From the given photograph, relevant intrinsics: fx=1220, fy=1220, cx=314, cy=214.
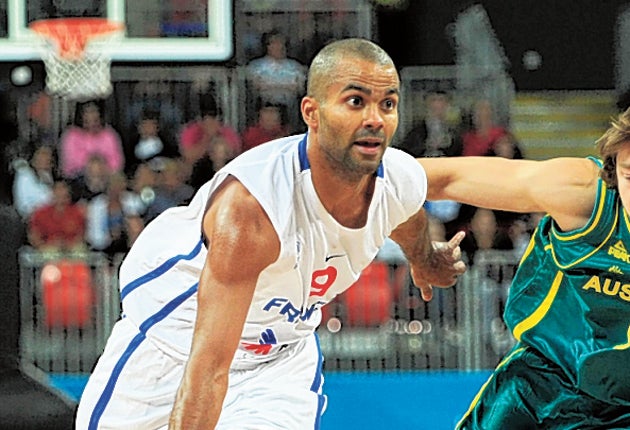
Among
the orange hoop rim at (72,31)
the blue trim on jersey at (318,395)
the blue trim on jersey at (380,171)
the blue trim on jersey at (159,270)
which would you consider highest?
the orange hoop rim at (72,31)

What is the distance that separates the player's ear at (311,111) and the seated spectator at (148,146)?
22.3 feet

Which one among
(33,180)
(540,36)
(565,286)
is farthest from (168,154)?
(565,286)

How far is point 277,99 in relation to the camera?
1093 cm

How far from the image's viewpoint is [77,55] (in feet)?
35.0

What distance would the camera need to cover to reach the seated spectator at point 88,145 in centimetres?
1030

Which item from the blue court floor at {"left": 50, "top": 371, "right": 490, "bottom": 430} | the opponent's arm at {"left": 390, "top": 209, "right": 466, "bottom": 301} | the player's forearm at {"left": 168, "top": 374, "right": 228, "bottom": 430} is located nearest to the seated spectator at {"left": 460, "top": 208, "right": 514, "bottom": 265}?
the blue court floor at {"left": 50, "top": 371, "right": 490, "bottom": 430}

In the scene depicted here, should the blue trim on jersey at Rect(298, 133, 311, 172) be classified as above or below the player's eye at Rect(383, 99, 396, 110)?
below

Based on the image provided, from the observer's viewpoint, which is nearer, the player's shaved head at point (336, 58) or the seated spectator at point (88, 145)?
the player's shaved head at point (336, 58)

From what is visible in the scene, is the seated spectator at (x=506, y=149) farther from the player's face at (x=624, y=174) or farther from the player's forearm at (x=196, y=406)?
the player's forearm at (x=196, y=406)

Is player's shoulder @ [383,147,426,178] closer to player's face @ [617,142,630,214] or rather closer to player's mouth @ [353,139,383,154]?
player's mouth @ [353,139,383,154]

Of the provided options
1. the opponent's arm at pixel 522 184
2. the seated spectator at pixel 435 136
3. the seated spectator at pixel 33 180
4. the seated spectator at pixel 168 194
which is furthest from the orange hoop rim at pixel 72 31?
the opponent's arm at pixel 522 184

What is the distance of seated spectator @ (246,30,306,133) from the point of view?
10953 mm

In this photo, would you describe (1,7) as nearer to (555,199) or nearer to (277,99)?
(277,99)

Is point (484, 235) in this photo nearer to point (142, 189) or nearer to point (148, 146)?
point (142, 189)
